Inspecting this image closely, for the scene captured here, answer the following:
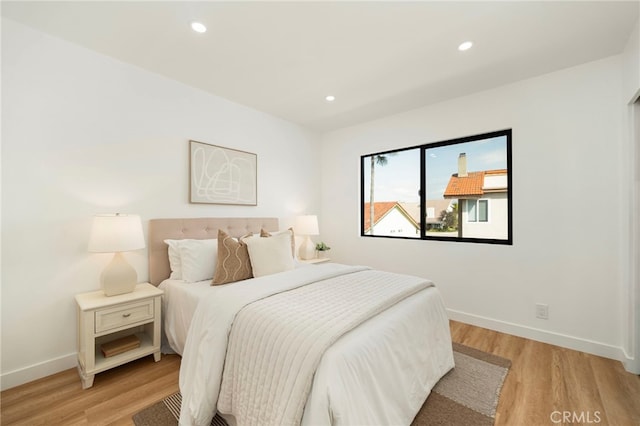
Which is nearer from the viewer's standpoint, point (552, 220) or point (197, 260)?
point (197, 260)

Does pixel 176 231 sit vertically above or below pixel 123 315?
above

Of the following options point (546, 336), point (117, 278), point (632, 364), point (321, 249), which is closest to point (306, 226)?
point (321, 249)

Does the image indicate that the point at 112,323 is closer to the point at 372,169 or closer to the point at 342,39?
the point at 342,39

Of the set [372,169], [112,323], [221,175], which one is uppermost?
[372,169]

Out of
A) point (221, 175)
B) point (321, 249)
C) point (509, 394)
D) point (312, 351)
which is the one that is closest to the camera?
point (312, 351)

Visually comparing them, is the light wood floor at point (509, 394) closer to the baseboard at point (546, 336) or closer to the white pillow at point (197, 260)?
the baseboard at point (546, 336)

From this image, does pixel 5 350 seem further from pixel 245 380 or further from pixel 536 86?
pixel 536 86

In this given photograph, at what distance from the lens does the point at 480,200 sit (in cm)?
302

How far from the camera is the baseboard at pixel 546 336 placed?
2246mm

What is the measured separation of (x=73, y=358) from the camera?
2.10 m

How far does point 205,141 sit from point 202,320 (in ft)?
6.42

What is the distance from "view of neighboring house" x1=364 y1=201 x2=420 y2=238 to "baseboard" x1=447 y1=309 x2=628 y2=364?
107 centimetres

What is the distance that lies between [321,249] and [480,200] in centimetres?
210

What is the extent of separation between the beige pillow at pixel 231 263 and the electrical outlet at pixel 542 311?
273 cm
